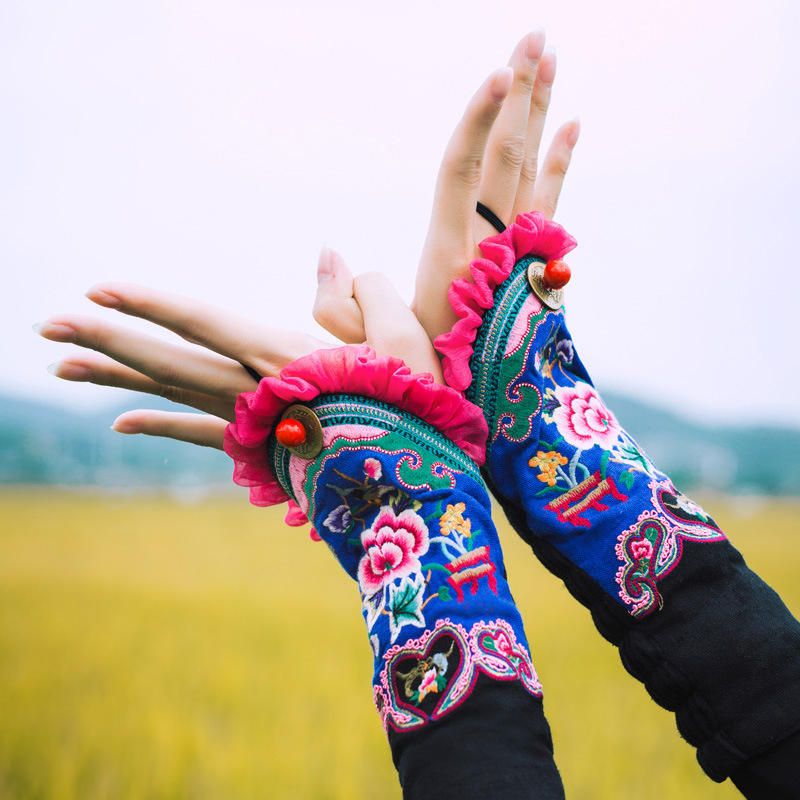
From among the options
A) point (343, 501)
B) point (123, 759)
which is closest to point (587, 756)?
point (123, 759)

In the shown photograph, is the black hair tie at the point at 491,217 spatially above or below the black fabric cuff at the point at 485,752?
above

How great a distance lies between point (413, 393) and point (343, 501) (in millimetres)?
120

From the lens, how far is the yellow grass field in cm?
213

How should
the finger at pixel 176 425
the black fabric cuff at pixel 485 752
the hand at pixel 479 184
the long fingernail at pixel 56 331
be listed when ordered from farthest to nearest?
the finger at pixel 176 425 → the hand at pixel 479 184 → the long fingernail at pixel 56 331 → the black fabric cuff at pixel 485 752

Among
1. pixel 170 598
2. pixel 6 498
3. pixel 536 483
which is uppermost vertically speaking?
pixel 536 483

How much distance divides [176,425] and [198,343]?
160 millimetres

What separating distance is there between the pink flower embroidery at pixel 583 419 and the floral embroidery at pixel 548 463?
0.07 feet

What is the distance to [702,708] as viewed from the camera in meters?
0.70

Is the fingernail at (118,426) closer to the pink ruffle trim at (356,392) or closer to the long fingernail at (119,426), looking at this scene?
the long fingernail at (119,426)

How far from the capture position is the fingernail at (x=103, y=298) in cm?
66

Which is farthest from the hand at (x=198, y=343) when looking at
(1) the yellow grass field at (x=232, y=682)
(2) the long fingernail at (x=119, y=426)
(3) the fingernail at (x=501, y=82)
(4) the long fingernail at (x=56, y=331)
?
(1) the yellow grass field at (x=232, y=682)

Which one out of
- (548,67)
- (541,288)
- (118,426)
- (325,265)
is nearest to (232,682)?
(118,426)

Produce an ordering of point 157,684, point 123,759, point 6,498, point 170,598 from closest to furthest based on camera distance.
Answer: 1. point 123,759
2. point 157,684
3. point 170,598
4. point 6,498

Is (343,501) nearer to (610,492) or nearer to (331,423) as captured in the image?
(331,423)
